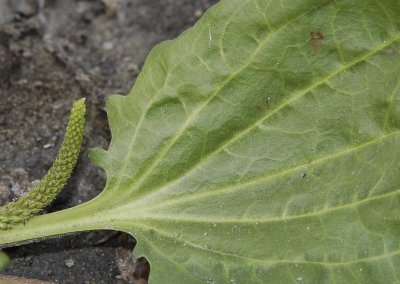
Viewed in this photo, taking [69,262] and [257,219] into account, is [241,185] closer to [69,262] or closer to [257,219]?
[257,219]

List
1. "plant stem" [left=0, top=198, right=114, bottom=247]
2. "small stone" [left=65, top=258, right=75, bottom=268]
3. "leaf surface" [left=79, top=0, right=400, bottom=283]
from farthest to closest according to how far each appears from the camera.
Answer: "small stone" [left=65, top=258, right=75, bottom=268] < "plant stem" [left=0, top=198, right=114, bottom=247] < "leaf surface" [left=79, top=0, right=400, bottom=283]

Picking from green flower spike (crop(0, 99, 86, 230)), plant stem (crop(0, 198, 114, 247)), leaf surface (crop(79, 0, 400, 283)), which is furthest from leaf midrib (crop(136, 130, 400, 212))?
green flower spike (crop(0, 99, 86, 230))

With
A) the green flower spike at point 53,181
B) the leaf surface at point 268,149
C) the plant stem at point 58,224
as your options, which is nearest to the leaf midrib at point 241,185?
the leaf surface at point 268,149

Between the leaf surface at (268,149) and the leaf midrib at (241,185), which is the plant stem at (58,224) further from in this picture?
the leaf midrib at (241,185)

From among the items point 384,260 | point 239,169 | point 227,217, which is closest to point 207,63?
point 239,169

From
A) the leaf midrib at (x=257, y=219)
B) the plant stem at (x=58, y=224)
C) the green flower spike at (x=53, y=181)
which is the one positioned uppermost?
the green flower spike at (x=53, y=181)

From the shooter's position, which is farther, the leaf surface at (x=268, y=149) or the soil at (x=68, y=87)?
the soil at (x=68, y=87)

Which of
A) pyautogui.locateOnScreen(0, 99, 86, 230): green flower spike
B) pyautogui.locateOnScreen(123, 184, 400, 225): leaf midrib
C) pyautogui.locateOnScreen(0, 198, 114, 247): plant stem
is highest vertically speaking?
pyautogui.locateOnScreen(0, 99, 86, 230): green flower spike

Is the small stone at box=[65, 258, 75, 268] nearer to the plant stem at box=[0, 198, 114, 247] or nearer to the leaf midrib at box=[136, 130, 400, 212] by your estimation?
the plant stem at box=[0, 198, 114, 247]
